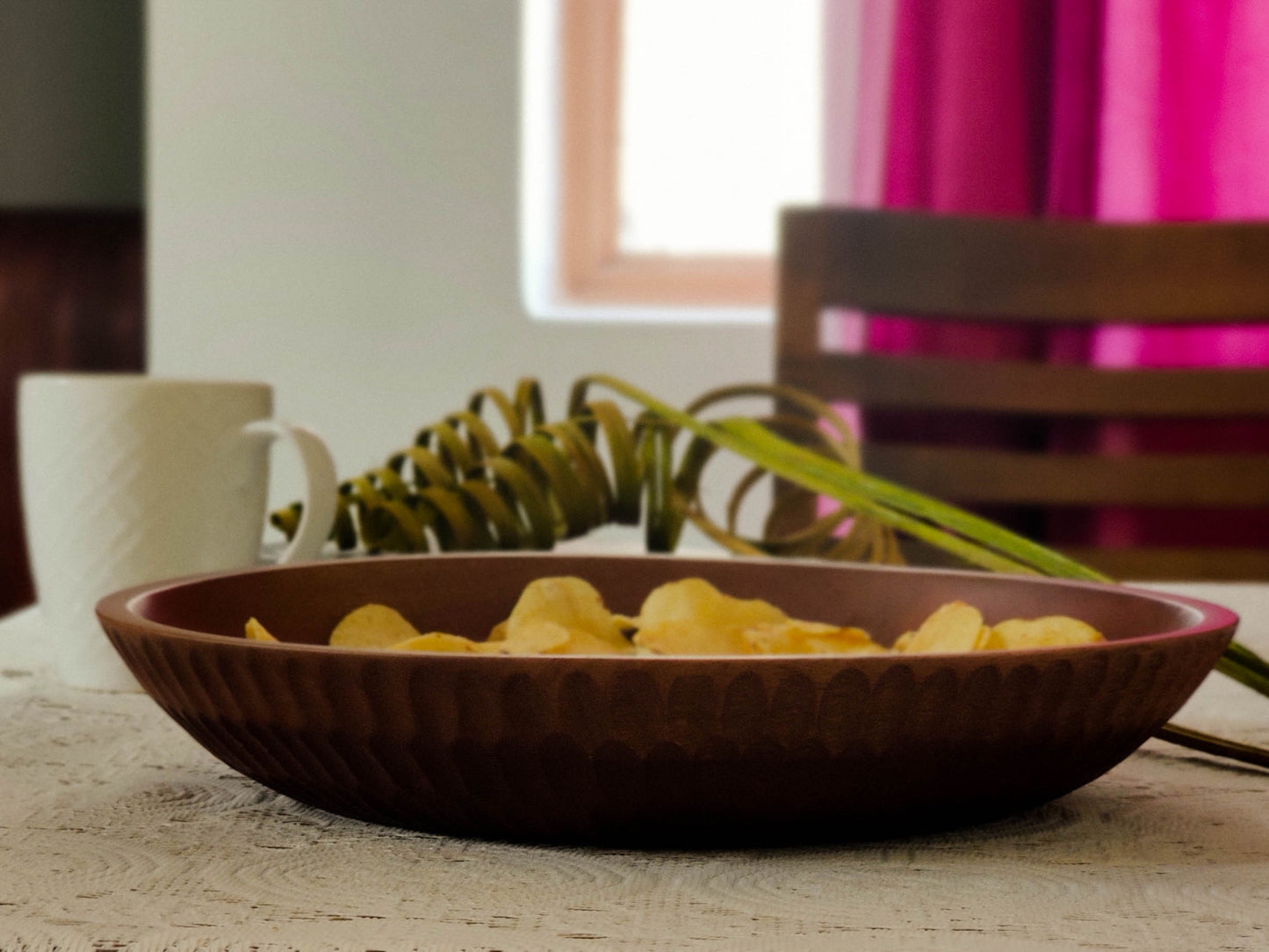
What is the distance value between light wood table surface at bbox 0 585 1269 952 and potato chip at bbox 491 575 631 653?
3.0 inches

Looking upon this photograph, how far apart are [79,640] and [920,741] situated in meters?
0.36

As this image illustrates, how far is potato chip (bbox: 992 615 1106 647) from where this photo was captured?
326mm

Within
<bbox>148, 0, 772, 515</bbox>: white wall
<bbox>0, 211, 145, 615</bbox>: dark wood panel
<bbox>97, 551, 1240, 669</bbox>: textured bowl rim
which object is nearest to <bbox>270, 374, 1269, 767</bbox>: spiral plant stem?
<bbox>97, 551, 1240, 669</bbox>: textured bowl rim

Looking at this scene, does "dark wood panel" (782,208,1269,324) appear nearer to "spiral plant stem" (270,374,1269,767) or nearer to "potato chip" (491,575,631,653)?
"spiral plant stem" (270,374,1269,767)

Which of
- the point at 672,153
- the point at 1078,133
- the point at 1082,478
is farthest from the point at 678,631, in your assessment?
the point at 672,153

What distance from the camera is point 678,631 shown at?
363 millimetres

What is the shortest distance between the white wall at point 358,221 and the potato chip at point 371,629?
172 centimetres

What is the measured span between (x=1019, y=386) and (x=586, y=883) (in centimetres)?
131

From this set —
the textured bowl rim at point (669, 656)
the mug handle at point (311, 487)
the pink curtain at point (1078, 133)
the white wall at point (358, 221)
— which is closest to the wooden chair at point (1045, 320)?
the pink curtain at point (1078, 133)

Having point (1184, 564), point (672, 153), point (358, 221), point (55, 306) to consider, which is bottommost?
point (1184, 564)

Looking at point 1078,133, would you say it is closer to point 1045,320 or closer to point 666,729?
point 1045,320

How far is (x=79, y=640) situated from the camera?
0.51 metres

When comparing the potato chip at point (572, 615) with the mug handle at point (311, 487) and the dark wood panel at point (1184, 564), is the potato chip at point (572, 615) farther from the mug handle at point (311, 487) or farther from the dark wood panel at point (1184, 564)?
the dark wood panel at point (1184, 564)

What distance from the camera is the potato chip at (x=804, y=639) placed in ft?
1.15
